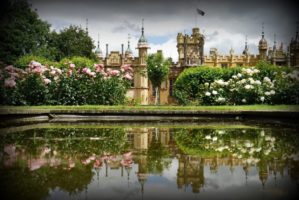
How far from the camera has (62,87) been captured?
16609 mm

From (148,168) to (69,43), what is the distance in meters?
39.3

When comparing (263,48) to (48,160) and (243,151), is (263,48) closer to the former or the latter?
(243,151)

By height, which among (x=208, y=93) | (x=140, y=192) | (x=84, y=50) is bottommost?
(x=140, y=192)

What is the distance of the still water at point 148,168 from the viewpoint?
340cm

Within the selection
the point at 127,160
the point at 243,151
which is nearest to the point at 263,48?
the point at 243,151

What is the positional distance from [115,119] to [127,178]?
342 inches

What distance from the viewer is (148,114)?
13.2m

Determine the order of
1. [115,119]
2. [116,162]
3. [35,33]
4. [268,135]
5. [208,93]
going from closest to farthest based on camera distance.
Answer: [116,162] < [268,135] < [115,119] < [208,93] < [35,33]

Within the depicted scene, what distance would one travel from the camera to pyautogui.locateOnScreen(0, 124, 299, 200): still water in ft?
11.2

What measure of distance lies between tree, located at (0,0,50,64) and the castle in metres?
8.67

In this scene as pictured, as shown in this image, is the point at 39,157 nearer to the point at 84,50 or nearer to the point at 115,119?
the point at 115,119

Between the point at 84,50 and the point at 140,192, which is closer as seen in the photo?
the point at 140,192

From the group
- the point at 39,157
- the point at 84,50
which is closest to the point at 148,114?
the point at 39,157

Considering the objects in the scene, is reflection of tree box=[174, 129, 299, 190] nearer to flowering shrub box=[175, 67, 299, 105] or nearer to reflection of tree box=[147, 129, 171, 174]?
reflection of tree box=[147, 129, 171, 174]
